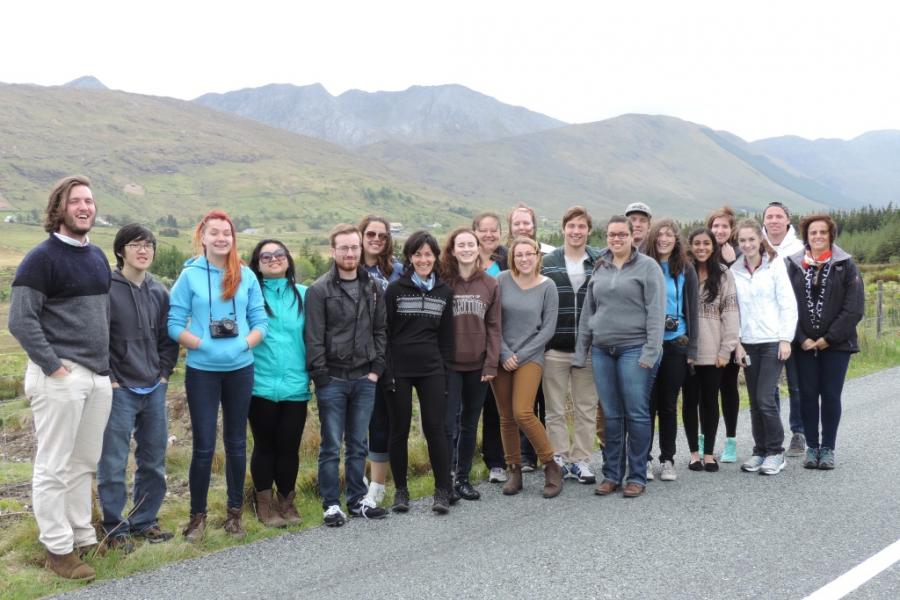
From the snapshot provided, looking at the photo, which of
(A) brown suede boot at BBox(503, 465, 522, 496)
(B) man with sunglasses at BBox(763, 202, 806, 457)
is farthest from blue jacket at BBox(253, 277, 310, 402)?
(B) man with sunglasses at BBox(763, 202, 806, 457)

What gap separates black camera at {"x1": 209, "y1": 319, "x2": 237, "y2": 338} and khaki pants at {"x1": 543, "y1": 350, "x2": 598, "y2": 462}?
8.31 ft

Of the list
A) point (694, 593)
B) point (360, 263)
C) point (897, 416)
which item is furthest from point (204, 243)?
point (897, 416)

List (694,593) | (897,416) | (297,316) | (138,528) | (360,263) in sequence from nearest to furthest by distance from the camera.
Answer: (694,593)
(138,528)
(297,316)
(360,263)
(897,416)

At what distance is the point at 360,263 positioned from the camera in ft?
19.1

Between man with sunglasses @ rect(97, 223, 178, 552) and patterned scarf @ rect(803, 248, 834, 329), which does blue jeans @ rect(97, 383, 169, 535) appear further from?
patterned scarf @ rect(803, 248, 834, 329)

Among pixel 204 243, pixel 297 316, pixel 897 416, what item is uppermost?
pixel 204 243

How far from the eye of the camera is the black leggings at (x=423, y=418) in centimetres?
555

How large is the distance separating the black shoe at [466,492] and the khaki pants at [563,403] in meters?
0.85

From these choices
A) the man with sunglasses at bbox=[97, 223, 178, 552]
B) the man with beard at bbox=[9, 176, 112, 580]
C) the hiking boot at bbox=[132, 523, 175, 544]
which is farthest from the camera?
the hiking boot at bbox=[132, 523, 175, 544]

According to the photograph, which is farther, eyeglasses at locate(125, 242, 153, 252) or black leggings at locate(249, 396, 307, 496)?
black leggings at locate(249, 396, 307, 496)

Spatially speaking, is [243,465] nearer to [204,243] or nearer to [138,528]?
[138,528]

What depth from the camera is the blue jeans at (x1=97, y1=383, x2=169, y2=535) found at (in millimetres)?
4809

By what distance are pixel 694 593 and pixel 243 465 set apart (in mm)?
2907

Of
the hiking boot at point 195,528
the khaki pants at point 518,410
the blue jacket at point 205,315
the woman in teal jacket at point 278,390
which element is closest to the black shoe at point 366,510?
the woman in teal jacket at point 278,390
